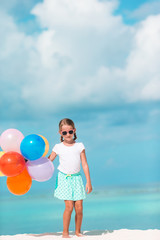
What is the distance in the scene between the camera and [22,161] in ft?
18.9

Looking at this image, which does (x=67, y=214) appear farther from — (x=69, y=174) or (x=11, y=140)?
(x=11, y=140)

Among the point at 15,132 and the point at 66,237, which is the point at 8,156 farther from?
the point at 66,237

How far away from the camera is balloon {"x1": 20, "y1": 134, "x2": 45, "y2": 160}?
225 inches

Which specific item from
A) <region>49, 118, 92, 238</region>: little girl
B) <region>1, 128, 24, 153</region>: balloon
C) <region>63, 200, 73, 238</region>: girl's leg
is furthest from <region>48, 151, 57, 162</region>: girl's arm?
<region>63, 200, 73, 238</region>: girl's leg

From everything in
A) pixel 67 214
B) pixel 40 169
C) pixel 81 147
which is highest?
pixel 81 147

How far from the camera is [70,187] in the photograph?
235 inches

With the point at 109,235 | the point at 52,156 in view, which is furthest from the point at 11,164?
the point at 109,235

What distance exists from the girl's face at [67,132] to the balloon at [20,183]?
672mm

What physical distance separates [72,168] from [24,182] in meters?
0.64

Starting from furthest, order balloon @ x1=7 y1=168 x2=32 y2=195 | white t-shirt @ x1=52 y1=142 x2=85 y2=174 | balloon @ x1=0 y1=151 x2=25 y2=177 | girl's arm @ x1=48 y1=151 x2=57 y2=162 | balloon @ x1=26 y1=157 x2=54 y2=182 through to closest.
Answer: girl's arm @ x1=48 y1=151 x2=57 y2=162
white t-shirt @ x1=52 y1=142 x2=85 y2=174
balloon @ x1=7 y1=168 x2=32 y2=195
balloon @ x1=26 y1=157 x2=54 y2=182
balloon @ x1=0 y1=151 x2=25 y2=177

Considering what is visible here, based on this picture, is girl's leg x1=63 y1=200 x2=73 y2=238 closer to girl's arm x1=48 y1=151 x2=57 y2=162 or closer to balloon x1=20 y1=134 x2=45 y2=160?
girl's arm x1=48 y1=151 x2=57 y2=162

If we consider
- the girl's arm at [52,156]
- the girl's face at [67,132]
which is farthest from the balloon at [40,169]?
the girl's face at [67,132]

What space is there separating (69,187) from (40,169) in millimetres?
471

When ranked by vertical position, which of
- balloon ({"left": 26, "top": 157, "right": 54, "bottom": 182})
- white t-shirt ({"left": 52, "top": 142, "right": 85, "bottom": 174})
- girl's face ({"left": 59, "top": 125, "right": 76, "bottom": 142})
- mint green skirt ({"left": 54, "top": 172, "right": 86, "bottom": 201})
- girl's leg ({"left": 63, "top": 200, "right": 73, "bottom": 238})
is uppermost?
girl's face ({"left": 59, "top": 125, "right": 76, "bottom": 142})
